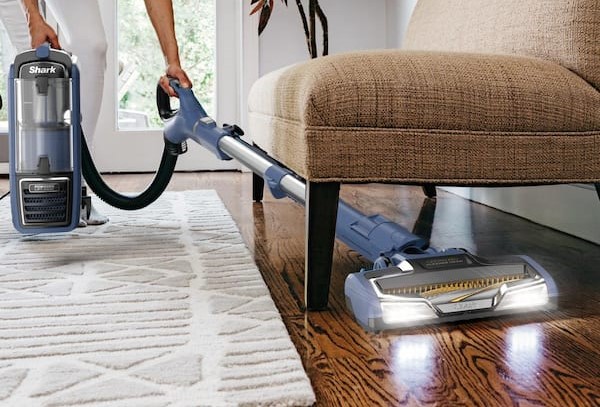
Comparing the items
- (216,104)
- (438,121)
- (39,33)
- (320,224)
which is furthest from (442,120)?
(216,104)

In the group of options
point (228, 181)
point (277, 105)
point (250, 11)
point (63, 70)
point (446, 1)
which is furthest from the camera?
point (250, 11)

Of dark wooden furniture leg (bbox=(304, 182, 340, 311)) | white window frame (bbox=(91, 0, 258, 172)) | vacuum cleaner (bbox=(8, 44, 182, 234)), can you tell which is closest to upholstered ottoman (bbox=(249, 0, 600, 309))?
dark wooden furniture leg (bbox=(304, 182, 340, 311))

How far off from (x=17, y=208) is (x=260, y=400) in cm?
106

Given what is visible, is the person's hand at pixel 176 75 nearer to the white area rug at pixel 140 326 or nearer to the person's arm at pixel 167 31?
the person's arm at pixel 167 31

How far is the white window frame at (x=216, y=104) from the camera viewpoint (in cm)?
334

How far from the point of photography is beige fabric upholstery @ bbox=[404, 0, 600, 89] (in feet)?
4.09

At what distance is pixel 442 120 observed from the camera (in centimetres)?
112

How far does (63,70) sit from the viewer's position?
1601 millimetres

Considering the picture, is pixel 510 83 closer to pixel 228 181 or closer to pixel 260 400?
pixel 260 400

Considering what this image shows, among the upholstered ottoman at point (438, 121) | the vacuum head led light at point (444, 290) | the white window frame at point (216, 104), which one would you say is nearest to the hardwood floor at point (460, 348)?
the vacuum head led light at point (444, 290)

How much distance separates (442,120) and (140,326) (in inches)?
22.3

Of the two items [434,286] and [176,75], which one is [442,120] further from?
[176,75]

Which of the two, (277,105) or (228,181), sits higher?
(277,105)

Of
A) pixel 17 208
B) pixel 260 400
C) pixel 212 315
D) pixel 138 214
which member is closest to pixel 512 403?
pixel 260 400
